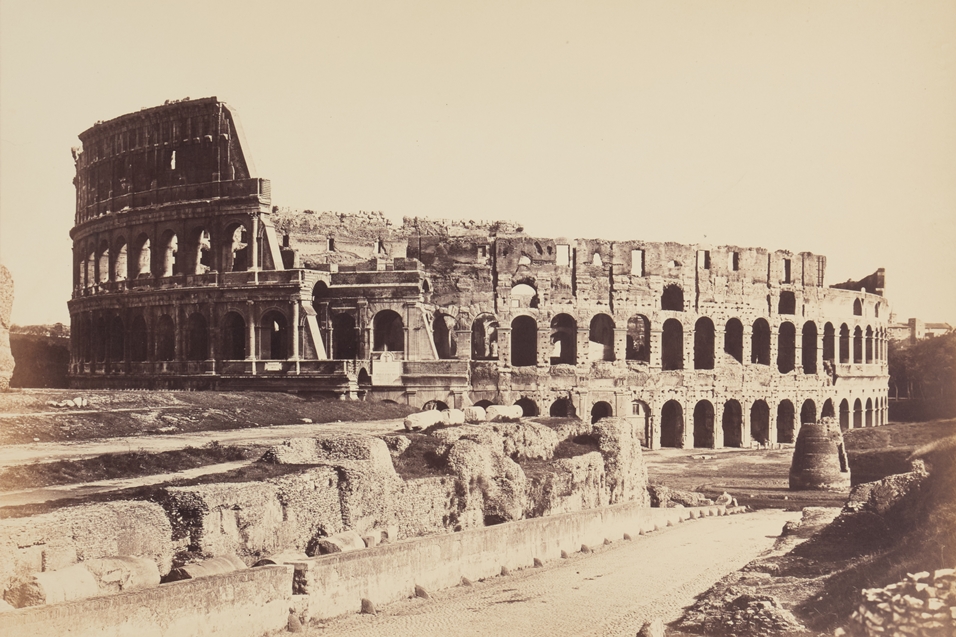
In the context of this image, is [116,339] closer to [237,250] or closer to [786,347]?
[237,250]

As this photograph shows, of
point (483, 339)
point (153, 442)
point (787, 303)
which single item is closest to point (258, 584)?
point (153, 442)

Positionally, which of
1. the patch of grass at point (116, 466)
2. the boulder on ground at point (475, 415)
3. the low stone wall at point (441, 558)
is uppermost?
the boulder on ground at point (475, 415)

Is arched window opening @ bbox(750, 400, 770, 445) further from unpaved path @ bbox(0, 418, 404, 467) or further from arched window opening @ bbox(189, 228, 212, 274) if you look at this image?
unpaved path @ bbox(0, 418, 404, 467)

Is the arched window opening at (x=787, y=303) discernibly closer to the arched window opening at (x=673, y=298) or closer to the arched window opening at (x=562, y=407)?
the arched window opening at (x=673, y=298)

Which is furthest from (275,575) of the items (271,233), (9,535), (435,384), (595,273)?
(595,273)

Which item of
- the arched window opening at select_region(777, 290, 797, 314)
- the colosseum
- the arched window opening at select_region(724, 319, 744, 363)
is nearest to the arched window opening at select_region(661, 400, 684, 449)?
the colosseum

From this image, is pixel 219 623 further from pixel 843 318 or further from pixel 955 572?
Answer: pixel 843 318

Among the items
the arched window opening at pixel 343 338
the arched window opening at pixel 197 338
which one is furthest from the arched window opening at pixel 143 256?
the arched window opening at pixel 343 338
